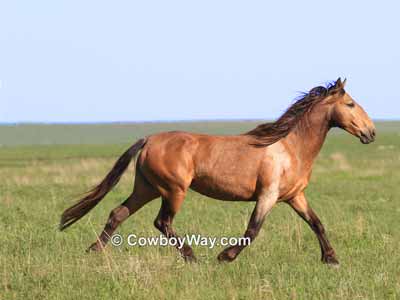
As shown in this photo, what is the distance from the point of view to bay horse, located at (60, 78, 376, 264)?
832 centimetres

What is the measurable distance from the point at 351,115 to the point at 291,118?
2.45ft

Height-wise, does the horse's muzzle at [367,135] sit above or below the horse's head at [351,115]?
below

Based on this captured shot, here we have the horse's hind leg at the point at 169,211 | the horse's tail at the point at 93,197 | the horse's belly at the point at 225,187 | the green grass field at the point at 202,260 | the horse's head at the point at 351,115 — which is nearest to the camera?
the green grass field at the point at 202,260

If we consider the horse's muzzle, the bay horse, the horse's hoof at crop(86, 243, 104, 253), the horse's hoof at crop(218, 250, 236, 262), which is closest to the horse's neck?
the bay horse

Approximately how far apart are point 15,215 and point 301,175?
607cm

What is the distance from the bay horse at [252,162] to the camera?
8.32m

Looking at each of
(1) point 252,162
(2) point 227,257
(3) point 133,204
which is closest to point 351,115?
(1) point 252,162

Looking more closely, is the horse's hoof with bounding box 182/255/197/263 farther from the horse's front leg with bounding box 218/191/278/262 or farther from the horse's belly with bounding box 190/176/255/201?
the horse's belly with bounding box 190/176/255/201

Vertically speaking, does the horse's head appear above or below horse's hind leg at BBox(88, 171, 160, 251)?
above

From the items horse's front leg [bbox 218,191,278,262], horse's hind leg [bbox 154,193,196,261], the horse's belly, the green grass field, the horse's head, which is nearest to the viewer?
the green grass field

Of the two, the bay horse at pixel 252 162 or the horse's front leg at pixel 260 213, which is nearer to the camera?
the horse's front leg at pixel 260 213

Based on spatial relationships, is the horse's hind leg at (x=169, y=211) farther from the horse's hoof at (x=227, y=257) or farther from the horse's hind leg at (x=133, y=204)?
the horse's hoof at (x=227, y=257)

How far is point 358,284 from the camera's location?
6.80 m

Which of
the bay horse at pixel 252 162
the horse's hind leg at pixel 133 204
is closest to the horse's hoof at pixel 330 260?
the bay horse at pixel 252 162
